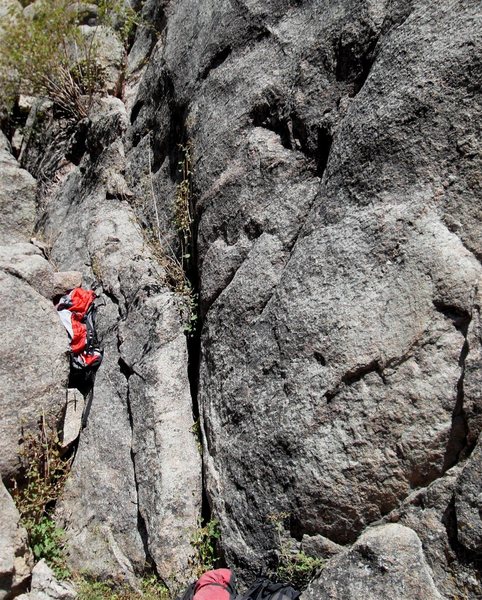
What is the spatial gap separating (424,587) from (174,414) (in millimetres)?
2389

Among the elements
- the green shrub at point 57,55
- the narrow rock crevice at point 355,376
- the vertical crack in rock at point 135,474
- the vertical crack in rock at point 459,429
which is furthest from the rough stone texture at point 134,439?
the green shrub at point 57,55

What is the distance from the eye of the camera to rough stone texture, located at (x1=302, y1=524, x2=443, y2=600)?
3199 mm

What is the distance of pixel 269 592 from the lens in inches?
145

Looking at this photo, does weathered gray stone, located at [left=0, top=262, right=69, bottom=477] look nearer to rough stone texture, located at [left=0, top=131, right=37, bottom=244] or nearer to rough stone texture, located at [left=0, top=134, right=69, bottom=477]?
rough stone texture, located at [left=0, top=134, right=69, bottom=477]

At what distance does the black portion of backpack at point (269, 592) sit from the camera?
3590 millimetres

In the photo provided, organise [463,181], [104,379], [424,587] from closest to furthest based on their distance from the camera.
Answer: [424,587], [463,181], [104,379]

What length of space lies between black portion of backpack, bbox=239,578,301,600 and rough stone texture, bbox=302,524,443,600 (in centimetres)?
11

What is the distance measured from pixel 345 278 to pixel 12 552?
2972 mm

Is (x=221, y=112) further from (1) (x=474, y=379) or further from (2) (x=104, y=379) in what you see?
(1) (x=474, y=379)

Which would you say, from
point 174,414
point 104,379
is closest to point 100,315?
point 104,379

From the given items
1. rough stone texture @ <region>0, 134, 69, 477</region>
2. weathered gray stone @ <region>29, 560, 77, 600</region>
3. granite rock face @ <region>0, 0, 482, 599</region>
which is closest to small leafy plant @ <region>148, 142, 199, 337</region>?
granite rock face @ <region>0, 0, 482, 599</region>

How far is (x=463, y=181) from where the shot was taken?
3604 mm

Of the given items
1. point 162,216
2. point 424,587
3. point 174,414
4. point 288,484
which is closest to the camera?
point 424,587

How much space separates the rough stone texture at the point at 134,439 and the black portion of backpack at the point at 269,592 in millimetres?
790
